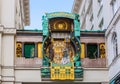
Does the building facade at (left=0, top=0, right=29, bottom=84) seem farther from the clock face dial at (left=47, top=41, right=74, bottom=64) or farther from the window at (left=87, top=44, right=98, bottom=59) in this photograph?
the window at (left=87, top=44, right=98, bottom=59)

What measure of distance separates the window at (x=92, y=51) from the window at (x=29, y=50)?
507cm

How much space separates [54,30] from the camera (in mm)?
37375

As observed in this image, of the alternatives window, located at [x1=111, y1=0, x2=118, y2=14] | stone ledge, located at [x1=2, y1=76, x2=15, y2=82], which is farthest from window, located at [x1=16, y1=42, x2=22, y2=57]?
window, located at [x1=111, y1=0, x2=118, y2=14]

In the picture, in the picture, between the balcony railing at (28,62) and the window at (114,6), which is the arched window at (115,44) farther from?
the balcony railing at (28,62)

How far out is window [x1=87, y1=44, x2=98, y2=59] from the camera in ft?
123

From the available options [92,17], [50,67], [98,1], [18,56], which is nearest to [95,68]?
[50,67]

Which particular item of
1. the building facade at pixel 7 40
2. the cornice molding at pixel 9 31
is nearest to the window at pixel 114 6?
the building facade at pixel 7 40

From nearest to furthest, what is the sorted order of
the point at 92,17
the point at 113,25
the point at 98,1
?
the point at 113,25 < the point at 98,1 < the point at 92,17

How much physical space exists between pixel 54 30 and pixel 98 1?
340 inches

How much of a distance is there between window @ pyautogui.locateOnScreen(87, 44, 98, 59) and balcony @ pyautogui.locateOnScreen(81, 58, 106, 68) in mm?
589

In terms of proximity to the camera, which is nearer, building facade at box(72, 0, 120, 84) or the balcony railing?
building facade at box(72, 0, 120, 84)

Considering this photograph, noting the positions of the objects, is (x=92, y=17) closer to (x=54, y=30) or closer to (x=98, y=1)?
(x=98, y=1)

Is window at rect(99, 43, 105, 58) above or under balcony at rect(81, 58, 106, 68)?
above

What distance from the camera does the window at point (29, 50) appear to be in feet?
122
